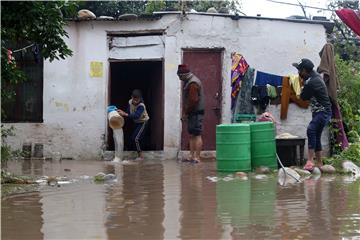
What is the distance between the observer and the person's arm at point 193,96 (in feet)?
34.4

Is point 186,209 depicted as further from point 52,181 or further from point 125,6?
point 125,6

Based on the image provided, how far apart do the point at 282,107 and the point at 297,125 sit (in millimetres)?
530

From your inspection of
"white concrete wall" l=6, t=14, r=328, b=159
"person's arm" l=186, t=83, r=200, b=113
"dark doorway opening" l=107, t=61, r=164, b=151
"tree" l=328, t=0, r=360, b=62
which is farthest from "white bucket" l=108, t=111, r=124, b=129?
"tree" l=328, t=0, r=360, b=62

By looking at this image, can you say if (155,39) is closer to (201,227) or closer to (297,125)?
(297,125)

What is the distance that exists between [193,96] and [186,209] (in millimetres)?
4966

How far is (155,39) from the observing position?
12086mm

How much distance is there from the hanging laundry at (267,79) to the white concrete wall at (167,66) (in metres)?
0.13

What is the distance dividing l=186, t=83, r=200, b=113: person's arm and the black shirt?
2271 mm

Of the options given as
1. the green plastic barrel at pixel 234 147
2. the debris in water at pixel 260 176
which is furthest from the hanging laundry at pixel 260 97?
the debris in water at pixel 260 176

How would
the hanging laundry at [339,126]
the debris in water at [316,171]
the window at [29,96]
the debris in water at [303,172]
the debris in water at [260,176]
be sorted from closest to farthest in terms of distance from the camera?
the debris in water at [260,176]
the debris in water at [303,172]
the debris in water at [316,171]
the hanging laundry at [339,126]
the window at [29,96]

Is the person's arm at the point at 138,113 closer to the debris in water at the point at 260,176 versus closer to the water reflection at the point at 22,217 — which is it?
the debris in water at the point at 260,176

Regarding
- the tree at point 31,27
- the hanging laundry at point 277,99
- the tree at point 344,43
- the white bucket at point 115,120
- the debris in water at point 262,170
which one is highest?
the tree at point 344,43

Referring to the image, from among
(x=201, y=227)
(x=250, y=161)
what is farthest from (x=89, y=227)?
(x=250, y=161)

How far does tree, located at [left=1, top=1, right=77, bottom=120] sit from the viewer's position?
22.5 ft
